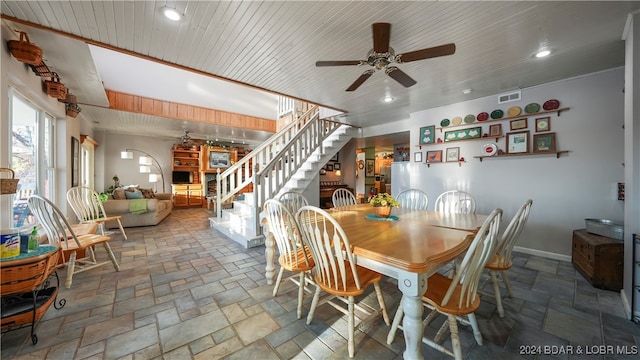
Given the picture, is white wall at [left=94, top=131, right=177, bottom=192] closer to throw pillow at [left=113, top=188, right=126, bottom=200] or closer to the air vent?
throw pillow at [left=113, top=188, right=126, bottom=200]

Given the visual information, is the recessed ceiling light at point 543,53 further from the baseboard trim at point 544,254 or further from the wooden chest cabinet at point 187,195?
the wooden chest cabinet at point 187,195

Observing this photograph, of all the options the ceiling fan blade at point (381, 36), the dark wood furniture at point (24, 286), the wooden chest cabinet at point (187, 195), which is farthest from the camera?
the wooden chest cabinet at point (187, 195)

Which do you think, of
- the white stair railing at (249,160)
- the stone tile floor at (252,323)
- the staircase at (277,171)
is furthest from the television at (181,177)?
the stone tile floor at (252,323)

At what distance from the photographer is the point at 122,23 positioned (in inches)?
75.3

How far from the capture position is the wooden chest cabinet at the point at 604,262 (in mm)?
2236

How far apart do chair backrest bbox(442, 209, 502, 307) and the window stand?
160 inches

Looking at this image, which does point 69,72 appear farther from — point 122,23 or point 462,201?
point 462,201

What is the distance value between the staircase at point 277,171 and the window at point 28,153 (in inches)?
96.1

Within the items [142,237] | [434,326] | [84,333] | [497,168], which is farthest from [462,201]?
[142,237]

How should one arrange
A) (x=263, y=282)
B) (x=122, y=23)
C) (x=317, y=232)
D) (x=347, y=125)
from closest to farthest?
(x=317, y=232) → (x=122, y=23) → (x=263, y=282) → (x=347, y=125)

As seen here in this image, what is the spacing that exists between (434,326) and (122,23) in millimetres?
3576

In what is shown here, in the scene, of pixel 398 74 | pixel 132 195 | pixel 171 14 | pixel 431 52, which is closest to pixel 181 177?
pixel 132 195

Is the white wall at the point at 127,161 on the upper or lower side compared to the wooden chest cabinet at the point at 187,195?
upper

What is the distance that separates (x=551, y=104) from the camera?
3.09 meters
